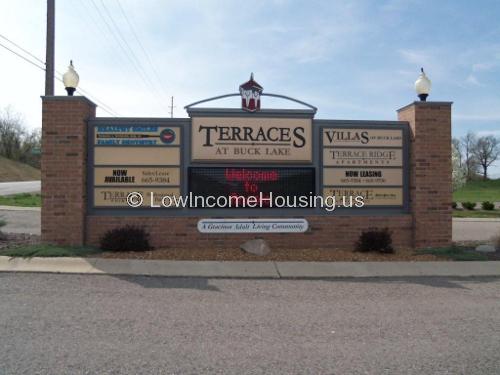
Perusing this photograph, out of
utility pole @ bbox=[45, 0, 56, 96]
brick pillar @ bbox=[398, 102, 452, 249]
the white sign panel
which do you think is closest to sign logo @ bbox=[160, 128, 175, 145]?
the white sign panel

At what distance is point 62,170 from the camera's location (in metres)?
10.4

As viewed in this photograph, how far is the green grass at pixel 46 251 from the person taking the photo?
9.24 m

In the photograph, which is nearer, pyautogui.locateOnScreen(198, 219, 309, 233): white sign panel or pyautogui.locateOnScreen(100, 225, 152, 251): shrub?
pyautogui.locateOnScreen(100, 225, 152, 251): shrub

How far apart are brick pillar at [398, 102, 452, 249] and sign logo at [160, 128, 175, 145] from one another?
5.78 metres

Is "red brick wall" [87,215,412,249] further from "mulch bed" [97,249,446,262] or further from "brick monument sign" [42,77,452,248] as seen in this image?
"mulch bed" [97,249,446,262]

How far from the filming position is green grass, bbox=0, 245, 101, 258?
9.24 metres

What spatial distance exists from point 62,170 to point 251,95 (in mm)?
4684

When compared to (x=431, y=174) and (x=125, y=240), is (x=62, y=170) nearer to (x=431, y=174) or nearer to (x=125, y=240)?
(x=125, y=240)

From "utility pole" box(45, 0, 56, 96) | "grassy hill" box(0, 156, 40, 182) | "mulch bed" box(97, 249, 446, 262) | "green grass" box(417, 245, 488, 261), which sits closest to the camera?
"mulch bed" box(97, 249, 446, 262)

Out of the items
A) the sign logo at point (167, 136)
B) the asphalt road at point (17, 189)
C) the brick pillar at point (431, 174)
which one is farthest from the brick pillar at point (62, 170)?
the asphalt road at point (17, 189)

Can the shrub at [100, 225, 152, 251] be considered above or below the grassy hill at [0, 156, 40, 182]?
below

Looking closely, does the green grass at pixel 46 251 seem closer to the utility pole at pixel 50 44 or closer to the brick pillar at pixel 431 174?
the brick pillar at pixel 431 174

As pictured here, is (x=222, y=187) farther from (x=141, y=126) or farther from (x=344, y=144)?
(x=344, y=144)

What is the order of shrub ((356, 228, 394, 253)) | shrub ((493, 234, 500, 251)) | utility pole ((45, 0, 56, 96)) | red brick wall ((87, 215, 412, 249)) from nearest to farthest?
shrub ((356, 228, 394, 253))
red brick wall ((87, 215, 412, 249))
shrub ((493, 234, 500, 251))
utility pole ((45, 0, 56, 96))
